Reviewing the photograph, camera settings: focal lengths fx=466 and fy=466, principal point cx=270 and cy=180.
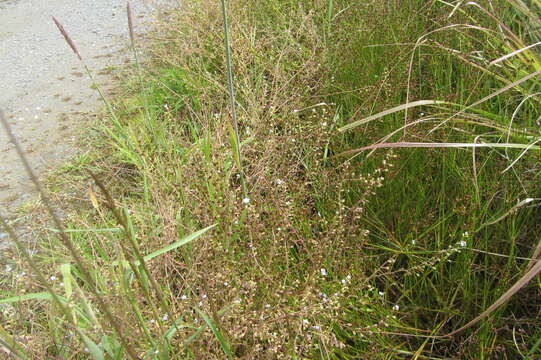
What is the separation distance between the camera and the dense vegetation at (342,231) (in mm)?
1180

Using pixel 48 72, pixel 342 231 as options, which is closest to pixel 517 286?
pixel 342 231

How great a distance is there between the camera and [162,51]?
2.96 meters

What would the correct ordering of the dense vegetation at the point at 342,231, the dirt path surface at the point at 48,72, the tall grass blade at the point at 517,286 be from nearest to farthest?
the tall grass blade at the point at 517,286 < the dense vegetation at the point at 342,231 < the dirt path surface at the point at 48,72

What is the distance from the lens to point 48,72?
11.7ft

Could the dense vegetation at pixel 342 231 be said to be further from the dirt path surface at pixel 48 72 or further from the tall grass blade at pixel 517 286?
the dirt path surface at pixel 48 72

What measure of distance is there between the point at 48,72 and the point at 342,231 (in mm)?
3060

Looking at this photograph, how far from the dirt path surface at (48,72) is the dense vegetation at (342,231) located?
416 mm

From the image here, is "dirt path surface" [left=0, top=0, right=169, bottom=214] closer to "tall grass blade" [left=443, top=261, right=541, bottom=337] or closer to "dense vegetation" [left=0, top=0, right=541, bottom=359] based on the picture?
"dense vegetation" [left=0, top=0, right=541, bottom=359]

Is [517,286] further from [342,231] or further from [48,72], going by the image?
[48,72]

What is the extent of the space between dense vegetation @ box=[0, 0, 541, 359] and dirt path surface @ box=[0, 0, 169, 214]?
1.36ft

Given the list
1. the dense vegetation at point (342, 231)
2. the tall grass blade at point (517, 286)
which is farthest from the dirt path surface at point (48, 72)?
the tall grass blade at point (517, 286)

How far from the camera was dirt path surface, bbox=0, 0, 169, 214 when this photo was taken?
2.59 m

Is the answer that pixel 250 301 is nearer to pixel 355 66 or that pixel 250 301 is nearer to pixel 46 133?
pixel 355 66

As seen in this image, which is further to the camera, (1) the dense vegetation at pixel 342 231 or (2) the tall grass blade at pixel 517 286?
(1) the dense vegetation at pixel 342 231
